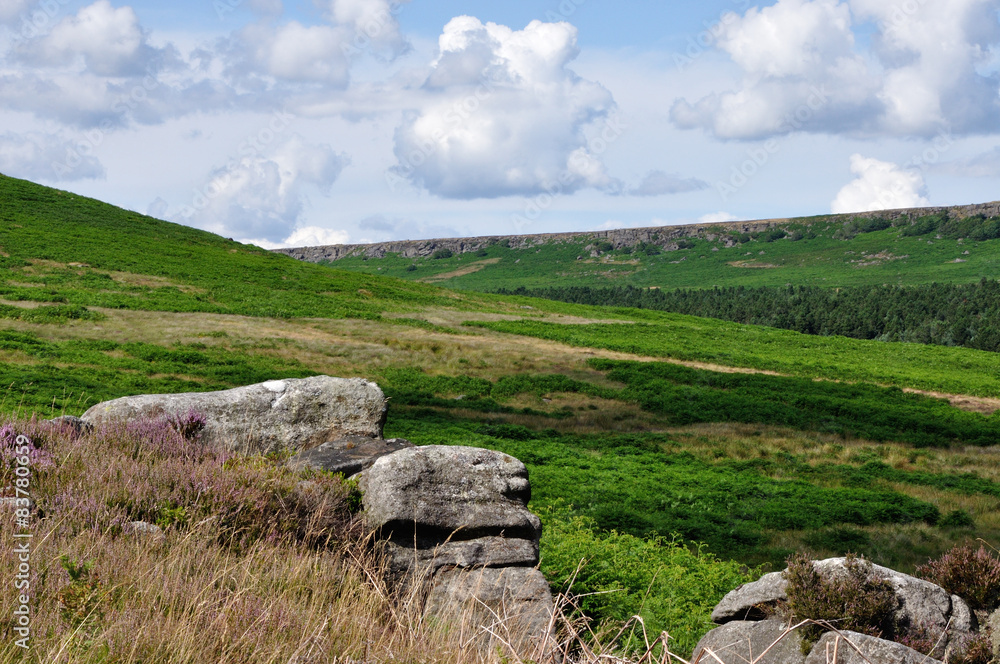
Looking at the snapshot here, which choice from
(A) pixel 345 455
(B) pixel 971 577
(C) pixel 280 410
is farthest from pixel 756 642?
(C) pixel 280 410

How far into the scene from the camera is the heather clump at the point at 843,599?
18.8ft

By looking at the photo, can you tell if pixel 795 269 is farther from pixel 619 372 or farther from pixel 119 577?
pixel 119 577

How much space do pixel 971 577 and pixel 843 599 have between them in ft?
5.33

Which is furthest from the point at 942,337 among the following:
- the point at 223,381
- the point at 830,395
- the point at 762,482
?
the point at 223,381

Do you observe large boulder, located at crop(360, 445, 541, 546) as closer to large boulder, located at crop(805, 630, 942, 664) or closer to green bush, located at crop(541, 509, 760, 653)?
green bush, located at crop(541, 509, 760, 653)

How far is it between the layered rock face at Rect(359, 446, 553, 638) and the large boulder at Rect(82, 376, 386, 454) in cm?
309

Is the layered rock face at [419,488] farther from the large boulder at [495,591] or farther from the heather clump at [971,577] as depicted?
the heather clump at [971,577]

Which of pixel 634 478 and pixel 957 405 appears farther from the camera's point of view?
pixel 957 405

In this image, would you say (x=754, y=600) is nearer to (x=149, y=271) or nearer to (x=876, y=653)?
(x=876, y=653)

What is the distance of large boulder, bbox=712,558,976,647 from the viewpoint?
5.99 meters

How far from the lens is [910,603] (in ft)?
19.9

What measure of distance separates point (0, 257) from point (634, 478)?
44888 mm

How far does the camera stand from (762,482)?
18094mm

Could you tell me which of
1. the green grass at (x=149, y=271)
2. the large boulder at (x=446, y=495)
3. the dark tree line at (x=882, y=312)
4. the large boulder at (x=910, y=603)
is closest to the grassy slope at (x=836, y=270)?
the dark tree line at (x=882, y=312)
